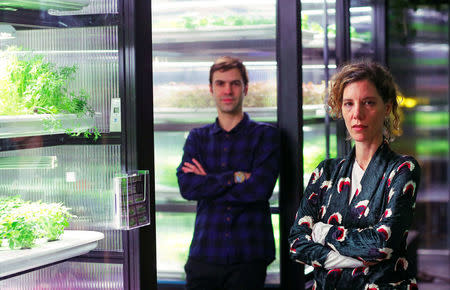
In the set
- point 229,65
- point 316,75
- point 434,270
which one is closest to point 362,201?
point 229,65

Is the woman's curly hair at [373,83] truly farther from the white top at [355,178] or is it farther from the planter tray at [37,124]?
the planter tray at [37,124]

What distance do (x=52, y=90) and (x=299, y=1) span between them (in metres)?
1.56

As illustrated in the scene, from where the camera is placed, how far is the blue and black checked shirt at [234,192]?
343cm

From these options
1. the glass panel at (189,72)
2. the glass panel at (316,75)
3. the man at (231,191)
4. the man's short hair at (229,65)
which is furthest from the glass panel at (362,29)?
the man at (231,191)

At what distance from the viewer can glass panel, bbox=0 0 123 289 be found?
232 cm

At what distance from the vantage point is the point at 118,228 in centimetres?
242

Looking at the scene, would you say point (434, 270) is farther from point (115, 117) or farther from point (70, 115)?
point (70, 115)

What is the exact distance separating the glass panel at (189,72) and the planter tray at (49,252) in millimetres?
1554

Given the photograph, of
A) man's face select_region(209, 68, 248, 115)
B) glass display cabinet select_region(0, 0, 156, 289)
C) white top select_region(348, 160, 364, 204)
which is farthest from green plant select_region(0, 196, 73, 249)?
man's face select_region(209, 68, 248, 115)

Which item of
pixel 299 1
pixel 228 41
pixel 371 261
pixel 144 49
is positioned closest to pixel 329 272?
pixel 371 261

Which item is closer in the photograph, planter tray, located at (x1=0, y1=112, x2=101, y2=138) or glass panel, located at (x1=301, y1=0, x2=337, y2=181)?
planter tray, located at (x1=0, y1=112, x2=101, y2=138)

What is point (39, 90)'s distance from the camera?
2.34m

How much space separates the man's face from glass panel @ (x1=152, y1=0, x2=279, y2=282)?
18 cm

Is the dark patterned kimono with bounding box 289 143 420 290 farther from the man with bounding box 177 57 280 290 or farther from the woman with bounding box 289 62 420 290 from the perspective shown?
the man with bounding box 177 57 280 290
